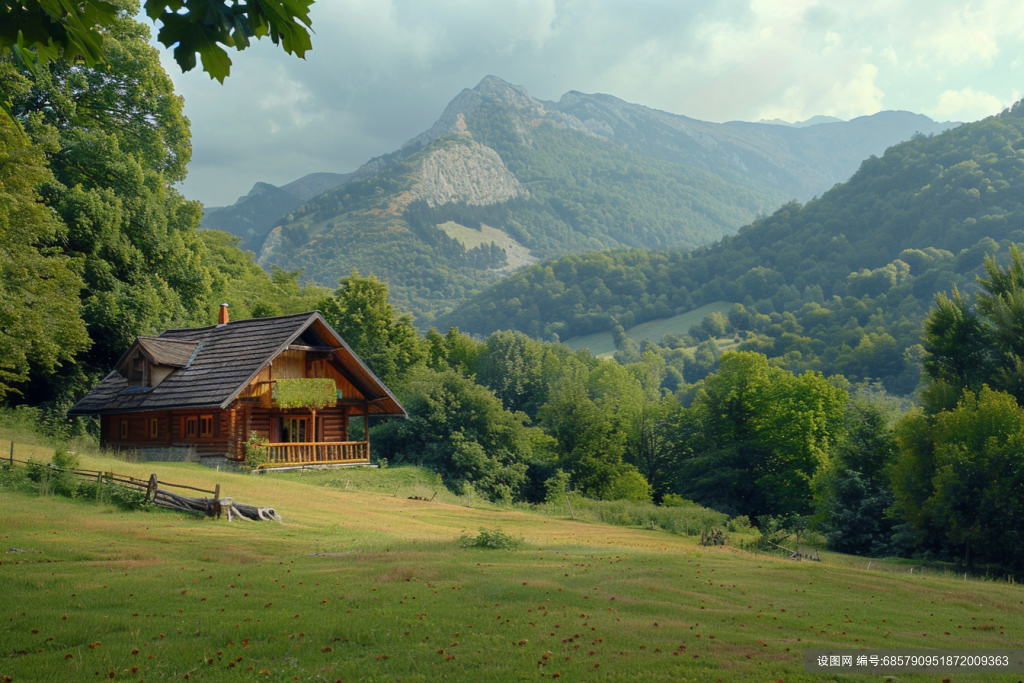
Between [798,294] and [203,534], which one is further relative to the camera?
[798,294]

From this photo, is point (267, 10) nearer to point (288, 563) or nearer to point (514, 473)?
point (288, 563)

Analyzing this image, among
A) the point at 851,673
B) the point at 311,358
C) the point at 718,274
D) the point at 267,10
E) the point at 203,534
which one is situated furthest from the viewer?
the point at 718,274

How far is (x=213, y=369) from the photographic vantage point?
34.1 metres

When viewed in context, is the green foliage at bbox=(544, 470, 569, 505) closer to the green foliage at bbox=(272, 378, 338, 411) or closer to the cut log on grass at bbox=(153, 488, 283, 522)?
the green foliage at bbox=(272, 378, 338, 411)

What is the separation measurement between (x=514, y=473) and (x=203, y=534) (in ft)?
94.0

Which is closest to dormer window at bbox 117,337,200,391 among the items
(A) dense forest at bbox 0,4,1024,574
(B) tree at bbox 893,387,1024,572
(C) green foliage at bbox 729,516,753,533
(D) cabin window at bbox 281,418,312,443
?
(A) dense forest at bbox 0,4,1024,574

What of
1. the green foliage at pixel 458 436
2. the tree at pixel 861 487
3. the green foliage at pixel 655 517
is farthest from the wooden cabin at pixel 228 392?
the tree at pixel 861 487

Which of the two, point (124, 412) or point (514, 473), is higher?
point (124, 412)

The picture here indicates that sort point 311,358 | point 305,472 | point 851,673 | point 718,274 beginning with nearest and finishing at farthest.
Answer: point 851,673 → point 305,472 → point 311,358 → point 718,274

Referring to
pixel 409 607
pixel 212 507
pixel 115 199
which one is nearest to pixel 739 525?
pixel 212 507

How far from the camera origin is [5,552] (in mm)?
13180

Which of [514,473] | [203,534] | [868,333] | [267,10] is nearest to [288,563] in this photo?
[203,534]

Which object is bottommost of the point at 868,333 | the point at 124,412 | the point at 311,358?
the point at 124,412

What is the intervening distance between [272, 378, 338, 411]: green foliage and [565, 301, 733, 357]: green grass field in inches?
5357
